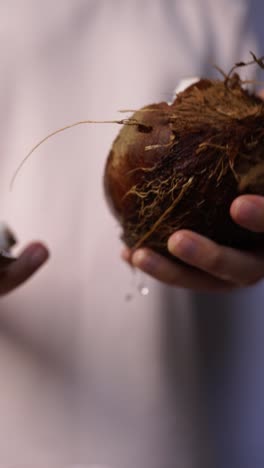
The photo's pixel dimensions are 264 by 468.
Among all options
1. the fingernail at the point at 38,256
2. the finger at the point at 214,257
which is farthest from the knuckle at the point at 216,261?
the fingernail at the point at 38,256

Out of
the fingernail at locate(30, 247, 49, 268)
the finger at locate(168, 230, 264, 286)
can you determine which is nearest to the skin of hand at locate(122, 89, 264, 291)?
the finger at locate(168, 230, 264, 286)

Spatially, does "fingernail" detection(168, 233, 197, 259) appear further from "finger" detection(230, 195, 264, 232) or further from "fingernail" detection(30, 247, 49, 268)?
"fingernail" detection(30, 247, 49, 268)

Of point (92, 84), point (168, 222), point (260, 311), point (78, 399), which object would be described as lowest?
point (260, 311)

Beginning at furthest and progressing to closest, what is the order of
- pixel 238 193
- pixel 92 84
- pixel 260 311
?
pixel 260 311 → pixel 92 84 → pixel 238 193

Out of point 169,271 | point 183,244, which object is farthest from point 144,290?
point 183,244

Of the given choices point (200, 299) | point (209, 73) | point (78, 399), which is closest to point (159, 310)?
point (200, 299)

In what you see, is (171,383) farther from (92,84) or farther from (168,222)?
(92,84)

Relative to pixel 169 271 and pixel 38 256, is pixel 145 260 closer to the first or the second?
pixel 169 271

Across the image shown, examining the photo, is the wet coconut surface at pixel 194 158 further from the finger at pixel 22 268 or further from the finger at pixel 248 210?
the finger at pixel 22 268
